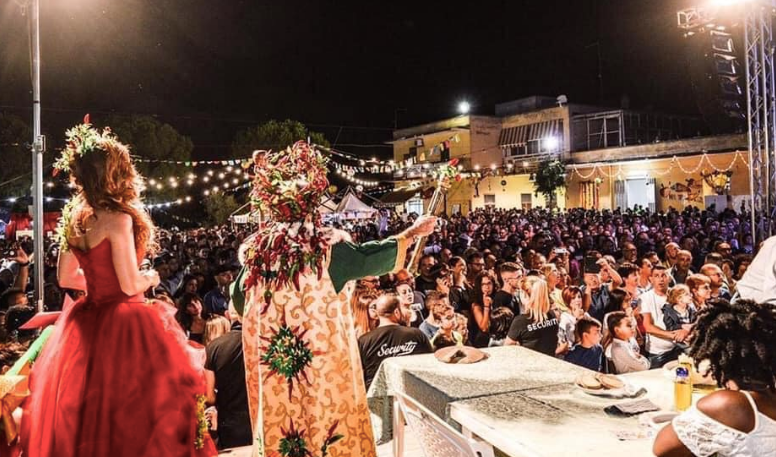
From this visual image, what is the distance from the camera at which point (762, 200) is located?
1021cm

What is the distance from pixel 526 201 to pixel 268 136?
15.5m

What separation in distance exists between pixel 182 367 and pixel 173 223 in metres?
36.7

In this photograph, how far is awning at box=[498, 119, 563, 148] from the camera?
33.0 m

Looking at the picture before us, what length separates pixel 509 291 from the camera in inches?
271

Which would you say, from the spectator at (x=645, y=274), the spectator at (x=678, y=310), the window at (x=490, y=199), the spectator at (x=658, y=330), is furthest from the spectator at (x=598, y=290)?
the window at (x=490, y=199)

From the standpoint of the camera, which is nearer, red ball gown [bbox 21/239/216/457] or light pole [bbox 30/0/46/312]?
red ball gown [bbox 21/239/216/457]

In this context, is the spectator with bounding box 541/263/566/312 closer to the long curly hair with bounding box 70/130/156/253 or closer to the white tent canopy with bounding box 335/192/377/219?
the long curly hair with bounding box 70/130/156/253

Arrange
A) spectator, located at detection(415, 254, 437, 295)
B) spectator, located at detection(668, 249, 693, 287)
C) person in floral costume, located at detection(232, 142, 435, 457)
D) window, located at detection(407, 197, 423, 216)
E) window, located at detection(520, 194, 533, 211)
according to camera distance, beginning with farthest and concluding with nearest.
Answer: window, located at detection(407, 197, 423, 216) < window, located at detection(520, 194, 533, 211) < spectator, located at detection(668, 249, 693, 287) < spectator, located at detection(415, 254, 437, 295) < person in floral costume, located at detection(232, 142, 435, 457)

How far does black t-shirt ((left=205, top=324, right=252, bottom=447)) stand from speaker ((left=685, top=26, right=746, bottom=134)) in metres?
10.3

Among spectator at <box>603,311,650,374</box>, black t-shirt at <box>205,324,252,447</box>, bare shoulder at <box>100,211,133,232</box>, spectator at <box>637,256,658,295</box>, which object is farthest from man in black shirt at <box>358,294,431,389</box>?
spectator at <box>637,256,658,295</box>

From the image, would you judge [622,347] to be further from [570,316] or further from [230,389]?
[230,389]

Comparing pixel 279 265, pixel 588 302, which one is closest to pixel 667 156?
pixel 588 302

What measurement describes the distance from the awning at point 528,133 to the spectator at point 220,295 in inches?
1094

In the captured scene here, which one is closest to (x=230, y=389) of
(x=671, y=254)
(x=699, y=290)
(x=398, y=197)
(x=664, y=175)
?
(x=699, y=290)
